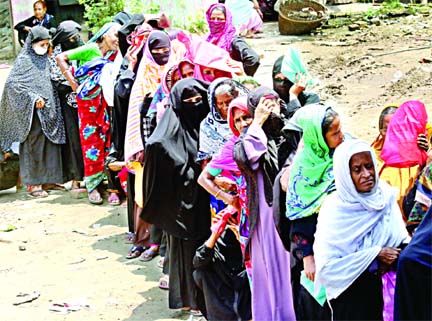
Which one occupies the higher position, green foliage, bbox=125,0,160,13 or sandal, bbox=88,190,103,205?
green foliage, bbox=125,0,160,13

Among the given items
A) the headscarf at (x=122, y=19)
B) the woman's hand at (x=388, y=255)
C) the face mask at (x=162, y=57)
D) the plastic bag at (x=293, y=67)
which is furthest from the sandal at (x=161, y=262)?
the woman's hand at (x=388, y=255)

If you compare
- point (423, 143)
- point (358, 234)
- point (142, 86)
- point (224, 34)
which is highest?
point (224, 34)

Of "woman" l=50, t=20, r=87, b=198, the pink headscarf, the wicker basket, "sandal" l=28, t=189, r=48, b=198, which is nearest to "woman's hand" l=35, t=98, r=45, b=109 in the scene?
"woman" l=50, t=20, r=87, b=198

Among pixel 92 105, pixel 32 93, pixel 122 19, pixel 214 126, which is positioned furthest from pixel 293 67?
pixel 32 93

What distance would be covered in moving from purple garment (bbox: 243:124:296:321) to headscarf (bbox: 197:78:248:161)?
586 millimetres

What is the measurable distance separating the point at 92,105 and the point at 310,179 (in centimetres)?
495

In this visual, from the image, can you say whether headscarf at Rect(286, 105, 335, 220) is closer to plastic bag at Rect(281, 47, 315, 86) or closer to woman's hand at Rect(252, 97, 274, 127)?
woman's hand at Rect(252, 97, 274, 127)

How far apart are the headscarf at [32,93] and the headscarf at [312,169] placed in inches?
222

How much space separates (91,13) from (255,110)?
24.3 ft

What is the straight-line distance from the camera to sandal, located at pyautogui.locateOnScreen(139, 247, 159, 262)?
727 cm

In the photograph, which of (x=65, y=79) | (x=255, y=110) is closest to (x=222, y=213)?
(x=255, y=110)

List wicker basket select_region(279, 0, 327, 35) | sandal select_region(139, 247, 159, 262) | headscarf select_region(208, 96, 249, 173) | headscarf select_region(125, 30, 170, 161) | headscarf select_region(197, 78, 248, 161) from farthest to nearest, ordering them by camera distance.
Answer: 1. wicker basket select_region(279, 0, 327, 35)
2. sandal select_region(139, 247, 159, 262)
3. headscarf select_region(125, 30, 170, 161)
4. headscarf select_region(197, 78, 248, 161)
5. headscarf select_region(208, 96, 249, 173)

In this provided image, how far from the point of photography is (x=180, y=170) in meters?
5.65

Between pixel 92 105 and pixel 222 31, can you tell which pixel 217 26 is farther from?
pixel 92 105
